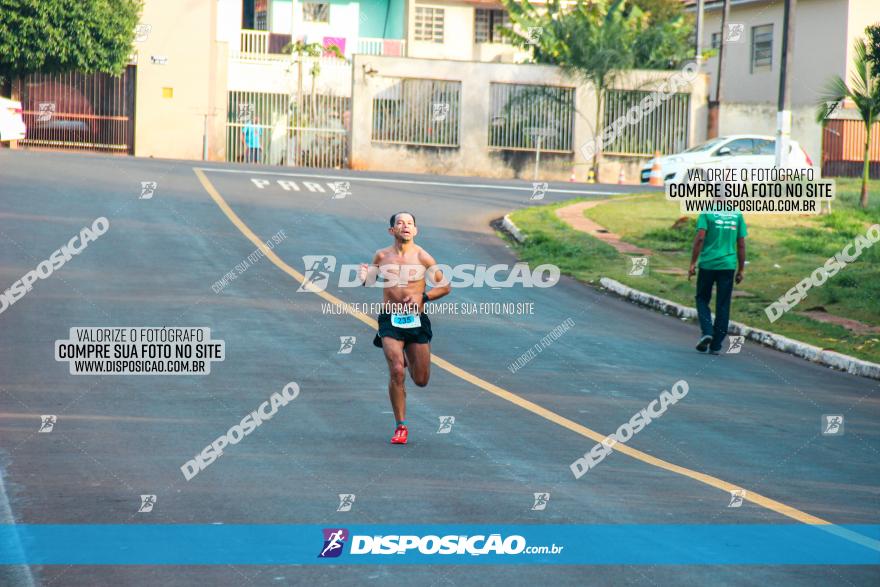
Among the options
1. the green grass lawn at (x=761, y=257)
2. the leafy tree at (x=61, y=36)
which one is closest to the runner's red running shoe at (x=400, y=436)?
the green grass lawn at (x=761, y=257)

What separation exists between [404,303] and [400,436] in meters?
1.12

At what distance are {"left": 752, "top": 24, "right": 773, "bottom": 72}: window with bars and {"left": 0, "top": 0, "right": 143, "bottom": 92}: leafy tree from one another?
2524 cm

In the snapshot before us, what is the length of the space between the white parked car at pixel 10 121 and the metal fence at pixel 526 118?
1672 cm

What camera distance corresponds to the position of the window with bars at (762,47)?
51.7 meters

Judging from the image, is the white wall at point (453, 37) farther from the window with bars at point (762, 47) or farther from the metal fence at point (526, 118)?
the metal fence at point (526, 118)

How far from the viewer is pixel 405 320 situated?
10.3 meters

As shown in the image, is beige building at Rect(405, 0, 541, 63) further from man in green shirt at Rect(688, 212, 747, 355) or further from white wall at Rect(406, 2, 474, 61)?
man in green shirt at Rect(688, 212, 747, 355)

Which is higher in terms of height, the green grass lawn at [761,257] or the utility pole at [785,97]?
the utility pole at [785,97]

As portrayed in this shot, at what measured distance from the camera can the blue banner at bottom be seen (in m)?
6.96

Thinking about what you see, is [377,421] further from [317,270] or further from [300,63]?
[300,63]

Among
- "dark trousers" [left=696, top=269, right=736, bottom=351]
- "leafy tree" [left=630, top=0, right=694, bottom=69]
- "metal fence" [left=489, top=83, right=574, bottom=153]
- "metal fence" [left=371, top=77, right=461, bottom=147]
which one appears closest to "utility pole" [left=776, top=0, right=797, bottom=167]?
"dark trousers" [left=696, top=269, right=736, bottom=351]

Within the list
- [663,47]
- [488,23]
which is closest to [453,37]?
[488,23]

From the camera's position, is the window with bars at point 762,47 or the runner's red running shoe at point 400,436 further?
the window with bars at point 762,47

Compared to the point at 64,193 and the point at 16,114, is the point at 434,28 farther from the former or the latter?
the point at 64,193
